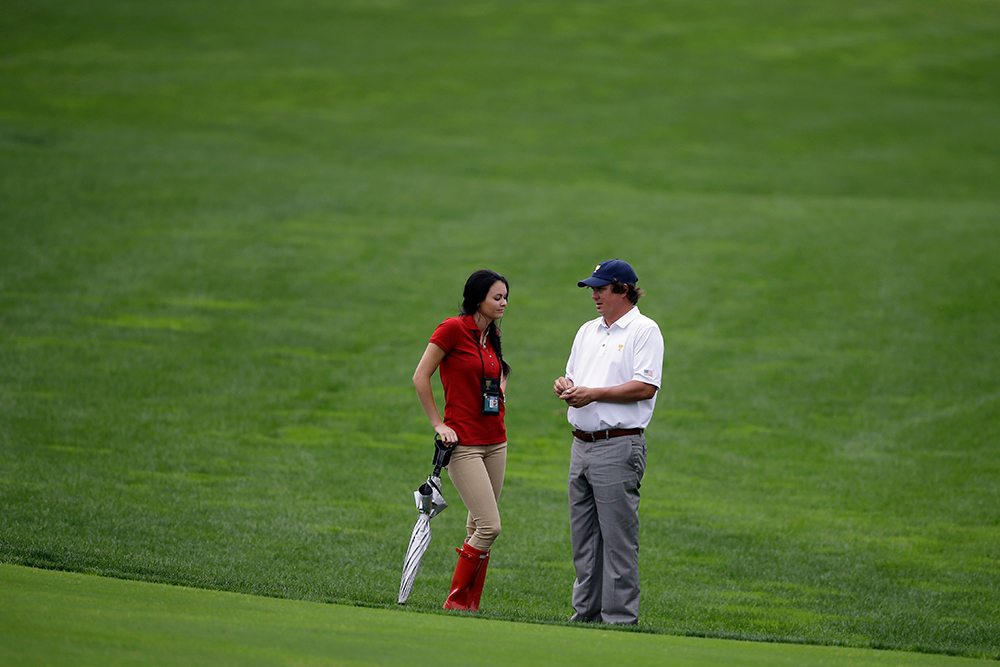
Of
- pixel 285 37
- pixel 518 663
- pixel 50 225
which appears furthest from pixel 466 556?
pixel 285 37

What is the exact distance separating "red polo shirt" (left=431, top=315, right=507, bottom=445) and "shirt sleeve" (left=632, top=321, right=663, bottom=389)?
0.96 m

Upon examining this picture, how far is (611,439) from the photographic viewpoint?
6.37 meters

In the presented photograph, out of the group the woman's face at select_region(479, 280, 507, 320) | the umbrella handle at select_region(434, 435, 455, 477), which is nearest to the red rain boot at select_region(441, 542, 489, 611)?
the umbrella handle at select_region(434, 435, 455, 477)

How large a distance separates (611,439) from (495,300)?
1187mm

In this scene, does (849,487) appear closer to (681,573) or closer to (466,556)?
(681,573)

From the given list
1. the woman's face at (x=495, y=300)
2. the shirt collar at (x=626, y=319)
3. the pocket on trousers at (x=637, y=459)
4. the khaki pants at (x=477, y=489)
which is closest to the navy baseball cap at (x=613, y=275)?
the shirt collar at (x=626, y=319)

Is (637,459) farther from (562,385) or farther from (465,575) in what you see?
(465,575)

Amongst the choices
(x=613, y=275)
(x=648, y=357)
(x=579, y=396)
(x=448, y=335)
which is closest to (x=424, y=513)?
(x=448, y=335)

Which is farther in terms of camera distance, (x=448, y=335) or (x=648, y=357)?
(x=448, y=335)

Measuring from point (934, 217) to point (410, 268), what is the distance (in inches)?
470

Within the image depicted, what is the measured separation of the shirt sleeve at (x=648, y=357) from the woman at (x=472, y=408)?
924mm

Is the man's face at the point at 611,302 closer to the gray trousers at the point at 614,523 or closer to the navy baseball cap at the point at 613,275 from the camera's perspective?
the navy baseball cap at the point at 613,275

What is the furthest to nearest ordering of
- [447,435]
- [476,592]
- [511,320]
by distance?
[511,320], [476,592], [447,435]

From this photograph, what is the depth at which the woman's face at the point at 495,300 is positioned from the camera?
638 cm
